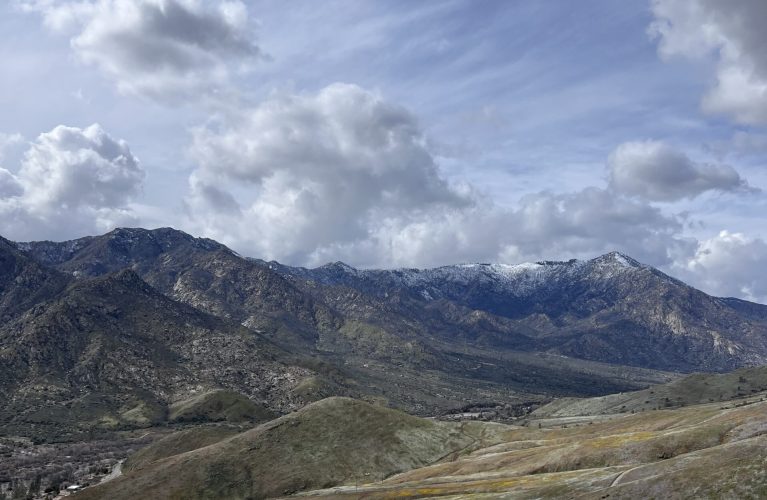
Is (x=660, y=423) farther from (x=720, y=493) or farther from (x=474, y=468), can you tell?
(x=720, y=493)

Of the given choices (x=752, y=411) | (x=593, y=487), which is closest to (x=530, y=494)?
(x=593, y=487)

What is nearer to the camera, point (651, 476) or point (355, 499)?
point (651, 476)

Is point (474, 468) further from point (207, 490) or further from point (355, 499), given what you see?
point (207, 490)

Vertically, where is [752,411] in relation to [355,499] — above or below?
→ above

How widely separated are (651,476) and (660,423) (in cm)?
11214

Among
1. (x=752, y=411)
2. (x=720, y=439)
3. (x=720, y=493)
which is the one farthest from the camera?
(x=752, y=411)

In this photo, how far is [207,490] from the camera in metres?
200

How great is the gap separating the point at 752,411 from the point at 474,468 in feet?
231

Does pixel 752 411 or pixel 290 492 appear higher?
pixel 752 411

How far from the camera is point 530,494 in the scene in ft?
370

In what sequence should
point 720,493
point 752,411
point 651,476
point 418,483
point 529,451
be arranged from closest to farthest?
point 720,493
point 651,476
point 752,411
point 418,483
point 529,451

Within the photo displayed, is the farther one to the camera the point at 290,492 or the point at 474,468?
the point at 290,492

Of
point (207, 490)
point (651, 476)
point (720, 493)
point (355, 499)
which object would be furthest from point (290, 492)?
point (720, 493)

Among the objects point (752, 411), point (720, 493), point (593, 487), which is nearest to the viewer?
point (720, 493)
